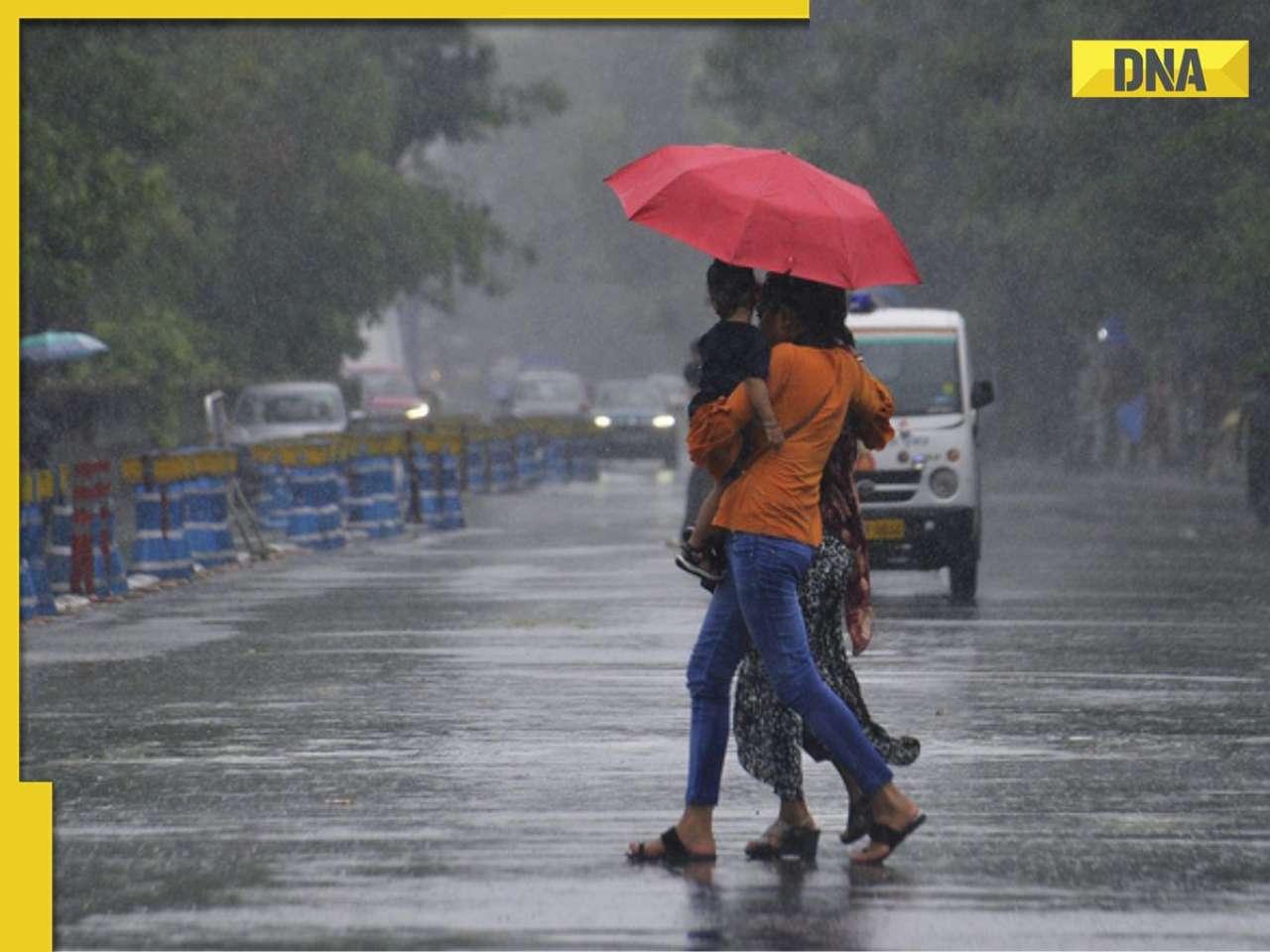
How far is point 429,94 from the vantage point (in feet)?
179

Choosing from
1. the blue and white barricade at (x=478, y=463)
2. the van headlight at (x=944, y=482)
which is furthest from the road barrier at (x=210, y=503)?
the blue and white barricade at (x=478, y=463)

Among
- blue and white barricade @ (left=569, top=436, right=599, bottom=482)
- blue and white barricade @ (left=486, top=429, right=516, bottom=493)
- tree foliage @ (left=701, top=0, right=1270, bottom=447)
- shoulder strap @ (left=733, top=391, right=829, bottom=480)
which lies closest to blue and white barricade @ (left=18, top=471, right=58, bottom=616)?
shoulder strap @ (left=733, top=391, right=829, bottom=480)

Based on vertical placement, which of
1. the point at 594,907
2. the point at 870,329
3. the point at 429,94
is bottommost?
→ the point at 594,907

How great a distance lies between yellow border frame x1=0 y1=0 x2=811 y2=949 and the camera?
8578 mm

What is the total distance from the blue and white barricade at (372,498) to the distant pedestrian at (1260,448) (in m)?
9.58

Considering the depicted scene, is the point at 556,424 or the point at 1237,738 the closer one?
the point at 1237,738

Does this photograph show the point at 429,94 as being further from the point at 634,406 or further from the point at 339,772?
the point at 339,772

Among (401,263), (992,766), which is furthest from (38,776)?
(401,263)

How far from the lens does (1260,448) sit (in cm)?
3316

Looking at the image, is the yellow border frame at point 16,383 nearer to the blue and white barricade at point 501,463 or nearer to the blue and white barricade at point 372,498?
the blue and white barricade at point 372,498

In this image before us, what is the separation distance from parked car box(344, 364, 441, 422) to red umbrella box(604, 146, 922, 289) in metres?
40.8

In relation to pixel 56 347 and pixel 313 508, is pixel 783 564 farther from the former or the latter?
pixel 56 347

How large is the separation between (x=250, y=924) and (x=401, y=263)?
41.8m

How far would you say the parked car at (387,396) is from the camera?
5484 cm
